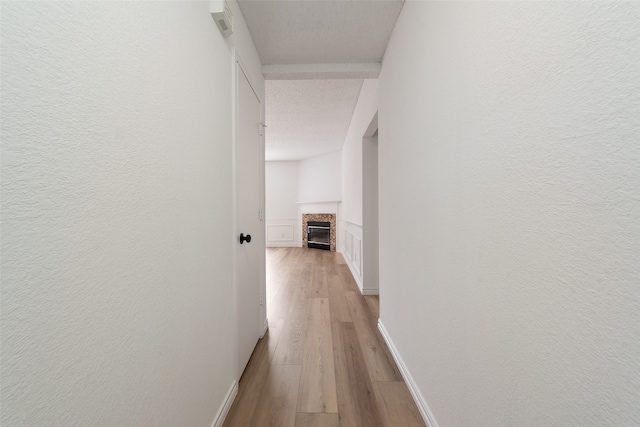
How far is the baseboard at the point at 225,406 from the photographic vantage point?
1.32 meters

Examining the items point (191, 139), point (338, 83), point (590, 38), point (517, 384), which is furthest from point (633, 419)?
point (338, 83)

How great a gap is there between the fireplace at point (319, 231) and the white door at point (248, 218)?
4.94m

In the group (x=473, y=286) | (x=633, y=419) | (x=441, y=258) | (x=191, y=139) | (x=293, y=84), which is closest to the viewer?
(x=633, y=419)

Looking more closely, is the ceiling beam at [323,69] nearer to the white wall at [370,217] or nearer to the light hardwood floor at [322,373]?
the white wall at [370,217]

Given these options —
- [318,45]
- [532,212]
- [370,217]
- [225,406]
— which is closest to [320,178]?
[370,217]

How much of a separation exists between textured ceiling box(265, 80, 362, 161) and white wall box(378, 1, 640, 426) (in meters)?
2.03

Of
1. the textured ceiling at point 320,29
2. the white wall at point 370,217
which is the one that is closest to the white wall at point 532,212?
the textured ceiling at point 320,29

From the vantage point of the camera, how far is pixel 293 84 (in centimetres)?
309

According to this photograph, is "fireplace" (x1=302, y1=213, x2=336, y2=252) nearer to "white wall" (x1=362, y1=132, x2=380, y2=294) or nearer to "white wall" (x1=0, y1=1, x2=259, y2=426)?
"white wall" (x1=362, y1=132, x2=380, y2=294)

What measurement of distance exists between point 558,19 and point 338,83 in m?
2.77

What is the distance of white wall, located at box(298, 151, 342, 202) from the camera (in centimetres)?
674

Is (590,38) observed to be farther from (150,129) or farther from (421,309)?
(421,309)

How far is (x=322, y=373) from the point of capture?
182cm

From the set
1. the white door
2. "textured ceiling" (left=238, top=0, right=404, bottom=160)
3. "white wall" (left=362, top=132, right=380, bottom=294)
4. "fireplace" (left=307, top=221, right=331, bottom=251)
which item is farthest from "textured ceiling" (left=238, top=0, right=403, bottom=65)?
"fireplace" (left=307, top=221, right=331, bottom=251)
